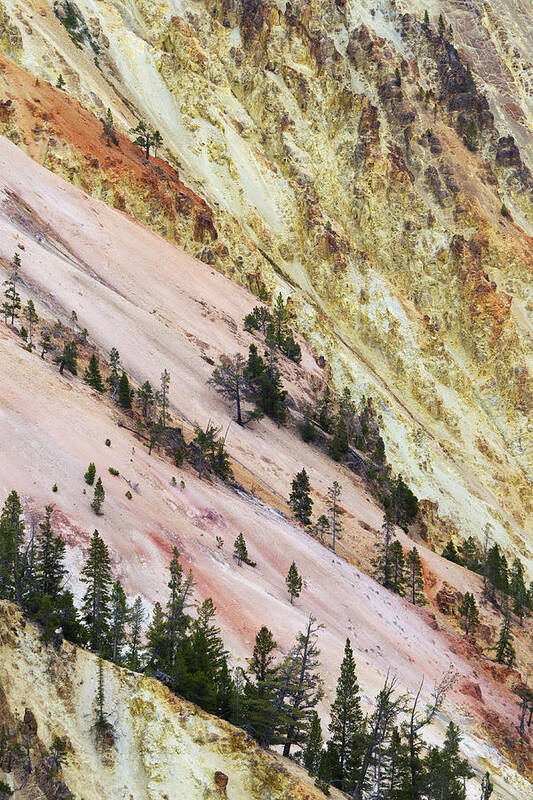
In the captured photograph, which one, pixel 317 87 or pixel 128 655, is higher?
pixel 317 87

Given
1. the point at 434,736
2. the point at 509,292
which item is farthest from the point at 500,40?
the point at 434,736

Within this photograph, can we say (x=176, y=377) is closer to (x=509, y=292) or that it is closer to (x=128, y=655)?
(x=128, y=655)

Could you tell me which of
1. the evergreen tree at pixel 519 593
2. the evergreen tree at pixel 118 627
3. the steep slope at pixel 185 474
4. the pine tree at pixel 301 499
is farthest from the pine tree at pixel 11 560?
the evergreen tree at pixel 519 593

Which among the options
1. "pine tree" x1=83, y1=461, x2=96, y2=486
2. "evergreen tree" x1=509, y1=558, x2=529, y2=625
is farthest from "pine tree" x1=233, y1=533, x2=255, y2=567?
"evergreen tree" x1=509, y1=558, x2=529, y2=625

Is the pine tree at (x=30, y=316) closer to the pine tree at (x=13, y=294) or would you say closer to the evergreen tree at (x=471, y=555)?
the pine tree at (x=13, y=294)

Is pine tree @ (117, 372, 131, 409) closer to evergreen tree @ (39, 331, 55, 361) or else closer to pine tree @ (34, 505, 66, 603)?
evergreen tree @ (39, 331, 55, 361)

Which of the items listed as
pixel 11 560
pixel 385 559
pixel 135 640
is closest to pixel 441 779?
pixel 135 640
